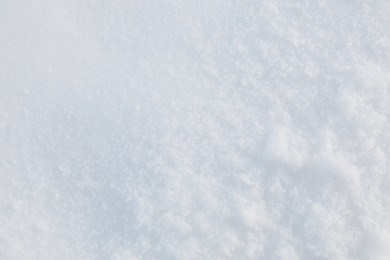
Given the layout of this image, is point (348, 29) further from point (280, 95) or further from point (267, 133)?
point (267, 133)

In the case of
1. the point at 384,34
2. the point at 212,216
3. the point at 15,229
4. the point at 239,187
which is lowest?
the point at 15,229

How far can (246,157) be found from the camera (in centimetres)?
144

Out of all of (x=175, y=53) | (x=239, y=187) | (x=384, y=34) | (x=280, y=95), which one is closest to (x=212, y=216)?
(x=239, y=187)

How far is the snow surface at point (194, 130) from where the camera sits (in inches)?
54.4

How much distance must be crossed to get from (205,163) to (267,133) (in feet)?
0.70

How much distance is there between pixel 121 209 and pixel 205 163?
28 centimetres

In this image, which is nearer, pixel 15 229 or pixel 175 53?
pixel 15 229

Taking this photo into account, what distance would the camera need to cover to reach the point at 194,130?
1451 millimetres

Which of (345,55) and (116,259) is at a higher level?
(345,55)

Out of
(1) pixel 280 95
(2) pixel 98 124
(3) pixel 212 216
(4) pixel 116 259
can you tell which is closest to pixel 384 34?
(1) pixel 280 95

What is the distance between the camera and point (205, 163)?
56.3 inches

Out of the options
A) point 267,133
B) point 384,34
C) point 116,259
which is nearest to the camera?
point 116,259

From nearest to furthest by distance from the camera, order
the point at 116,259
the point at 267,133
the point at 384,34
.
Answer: the point at 116,259 → the point at 267,133 → the point at 384,34

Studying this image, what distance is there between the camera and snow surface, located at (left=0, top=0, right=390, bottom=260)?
1.38 m
